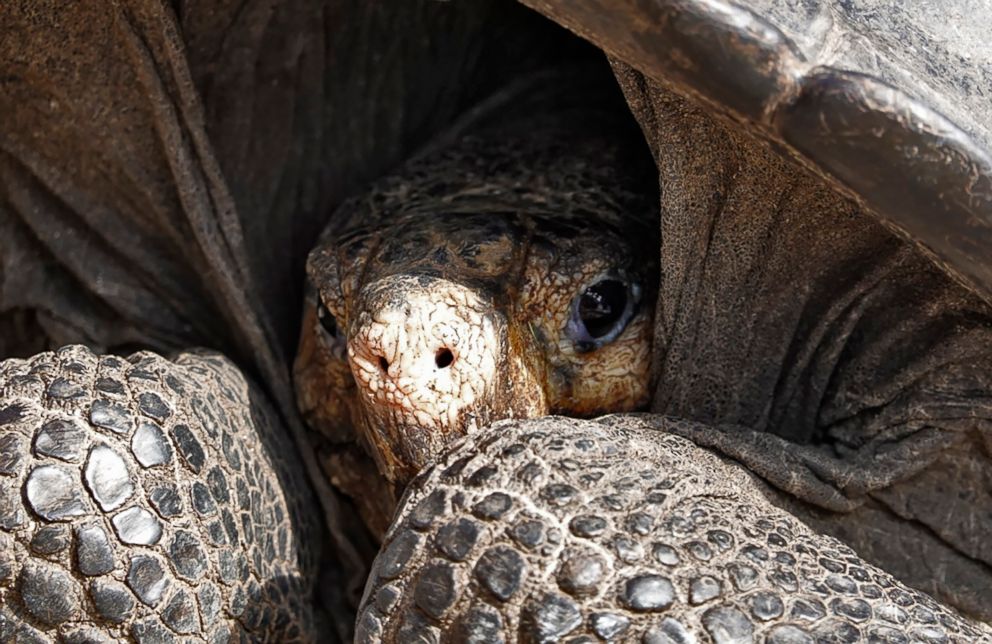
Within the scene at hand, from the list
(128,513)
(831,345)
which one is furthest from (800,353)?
(128,513)

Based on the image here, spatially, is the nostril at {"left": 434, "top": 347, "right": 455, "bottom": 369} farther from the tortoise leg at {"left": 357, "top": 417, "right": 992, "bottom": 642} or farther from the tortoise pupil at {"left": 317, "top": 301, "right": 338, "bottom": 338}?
the tortoise pupil at {"left": 317, "top": 301, "right": 338, "bottom": 338}

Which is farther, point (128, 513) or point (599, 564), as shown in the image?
point (128, 513)

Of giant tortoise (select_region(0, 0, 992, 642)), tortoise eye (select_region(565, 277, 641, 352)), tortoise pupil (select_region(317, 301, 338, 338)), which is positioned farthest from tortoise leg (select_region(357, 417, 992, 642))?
tortoise pupil (select_region(317, 301, 338, 338))

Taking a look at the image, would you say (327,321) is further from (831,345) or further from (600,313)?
(831,345)

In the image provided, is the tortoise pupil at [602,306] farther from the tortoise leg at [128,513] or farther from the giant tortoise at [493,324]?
the tortoise leg at [128,513]

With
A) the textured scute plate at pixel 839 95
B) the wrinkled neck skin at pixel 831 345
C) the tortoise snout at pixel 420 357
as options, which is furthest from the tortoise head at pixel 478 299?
the textured scute plate at pixel 839 95
